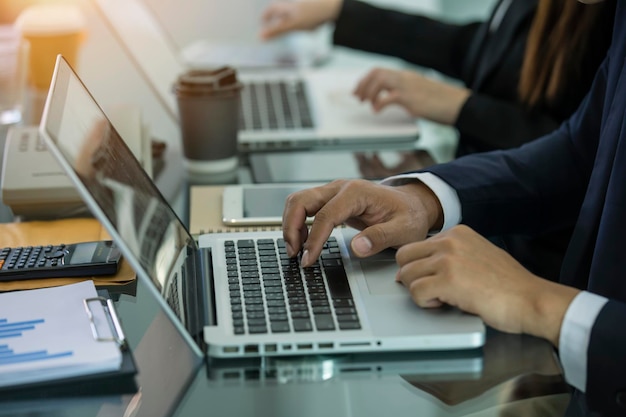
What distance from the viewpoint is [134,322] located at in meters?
0.97

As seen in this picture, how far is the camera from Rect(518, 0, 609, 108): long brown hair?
1.57 metres

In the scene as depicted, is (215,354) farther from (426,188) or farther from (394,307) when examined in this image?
(426,188)

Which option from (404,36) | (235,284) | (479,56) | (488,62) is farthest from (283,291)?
(404,36)

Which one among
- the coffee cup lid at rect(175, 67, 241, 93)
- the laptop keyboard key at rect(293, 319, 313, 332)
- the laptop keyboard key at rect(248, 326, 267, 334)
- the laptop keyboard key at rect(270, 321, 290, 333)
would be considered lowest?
the coffee cup lid at rect(175, 67, 241, 93)

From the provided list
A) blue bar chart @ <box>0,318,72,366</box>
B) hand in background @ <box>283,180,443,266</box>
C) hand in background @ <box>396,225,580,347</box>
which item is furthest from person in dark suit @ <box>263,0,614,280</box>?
blue bar chart @ <box>0,318,72,366</box>

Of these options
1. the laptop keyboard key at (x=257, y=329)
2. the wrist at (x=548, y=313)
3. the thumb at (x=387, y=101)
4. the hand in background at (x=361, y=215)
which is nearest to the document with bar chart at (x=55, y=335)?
the laptop keyboard key at (x=257, y=329)

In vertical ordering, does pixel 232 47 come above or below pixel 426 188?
below

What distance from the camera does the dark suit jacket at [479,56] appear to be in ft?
5.43

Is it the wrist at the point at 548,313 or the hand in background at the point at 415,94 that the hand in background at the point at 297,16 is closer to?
the hand in background at the point at 415,94

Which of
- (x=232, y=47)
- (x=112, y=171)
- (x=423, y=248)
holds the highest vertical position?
(x=112, y=171)

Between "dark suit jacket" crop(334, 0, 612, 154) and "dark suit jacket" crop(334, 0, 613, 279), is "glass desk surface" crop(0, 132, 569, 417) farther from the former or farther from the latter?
"dark suit jacket" crop(334, 0, 612, 154)

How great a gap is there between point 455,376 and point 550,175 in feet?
1.64

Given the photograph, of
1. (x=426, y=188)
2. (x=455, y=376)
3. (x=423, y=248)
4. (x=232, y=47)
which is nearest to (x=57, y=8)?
(x=232, y=47)

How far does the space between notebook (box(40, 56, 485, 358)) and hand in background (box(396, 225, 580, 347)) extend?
19 millimetres
